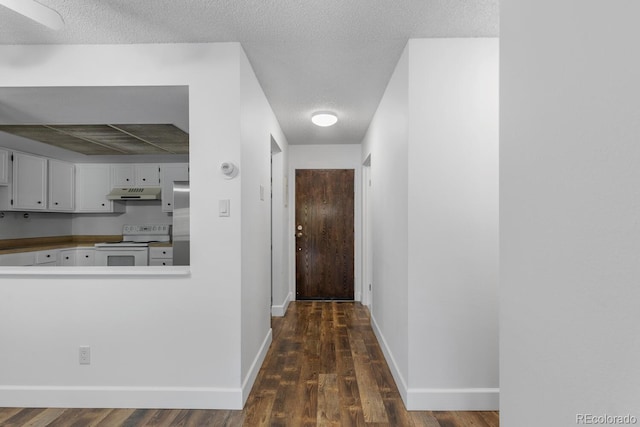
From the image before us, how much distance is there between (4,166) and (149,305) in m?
3.81

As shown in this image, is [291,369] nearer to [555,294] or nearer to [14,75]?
[555,294]

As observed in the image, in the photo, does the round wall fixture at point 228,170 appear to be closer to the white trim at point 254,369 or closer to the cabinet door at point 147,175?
the white trim at point 254,369

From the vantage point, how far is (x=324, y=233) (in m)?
5.45

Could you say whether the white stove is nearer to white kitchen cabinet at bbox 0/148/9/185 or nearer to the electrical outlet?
white kitchen cabinet at bbox 0/148/9/185

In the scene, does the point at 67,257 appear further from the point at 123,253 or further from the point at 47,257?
the point at 123,253

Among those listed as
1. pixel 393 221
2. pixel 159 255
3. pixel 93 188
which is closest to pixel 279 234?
pixel 159 255

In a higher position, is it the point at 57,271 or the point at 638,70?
the point at 638,70

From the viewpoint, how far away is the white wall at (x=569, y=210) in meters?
→ 0.66

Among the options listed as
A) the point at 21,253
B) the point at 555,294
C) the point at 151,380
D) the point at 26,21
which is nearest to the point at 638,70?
the point at 555,294

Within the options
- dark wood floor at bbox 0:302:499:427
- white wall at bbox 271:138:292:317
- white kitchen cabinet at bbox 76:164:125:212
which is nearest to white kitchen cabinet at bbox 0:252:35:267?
white kitchen cabinet at bbox 76:164:125:212

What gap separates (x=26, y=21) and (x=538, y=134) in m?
2.83

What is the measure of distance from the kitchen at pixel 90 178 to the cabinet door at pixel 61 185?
2cm

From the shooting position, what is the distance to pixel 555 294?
0.87 metres

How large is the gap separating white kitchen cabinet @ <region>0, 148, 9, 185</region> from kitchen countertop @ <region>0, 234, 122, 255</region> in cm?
89
